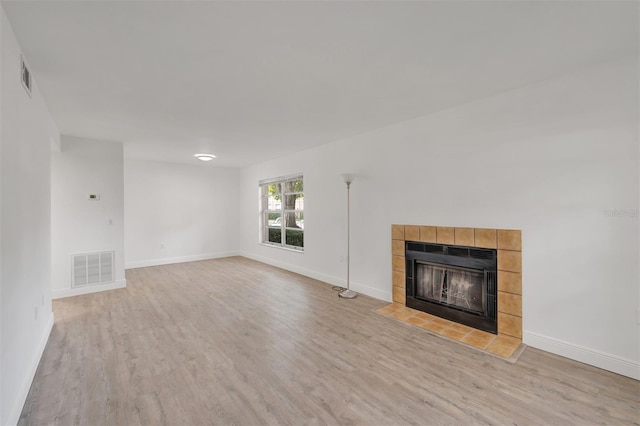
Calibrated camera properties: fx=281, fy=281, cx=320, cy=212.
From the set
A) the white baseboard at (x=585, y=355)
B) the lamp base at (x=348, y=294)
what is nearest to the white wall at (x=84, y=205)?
the lamp base at (x=348, y=294)

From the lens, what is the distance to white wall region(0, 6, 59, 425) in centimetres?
169

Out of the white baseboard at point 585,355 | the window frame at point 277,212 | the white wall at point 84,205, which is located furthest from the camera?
the window frame at point 277,212

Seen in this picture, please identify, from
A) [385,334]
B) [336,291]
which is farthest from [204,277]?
[385,334]

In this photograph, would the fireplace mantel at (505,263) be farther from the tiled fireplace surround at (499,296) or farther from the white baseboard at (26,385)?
the white baseboard at (26,385)

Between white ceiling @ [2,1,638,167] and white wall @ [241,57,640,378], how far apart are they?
26cm

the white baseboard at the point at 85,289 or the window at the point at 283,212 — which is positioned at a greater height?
the window at the point at 283,212

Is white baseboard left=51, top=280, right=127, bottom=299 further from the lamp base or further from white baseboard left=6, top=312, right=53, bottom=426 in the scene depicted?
the lamp base

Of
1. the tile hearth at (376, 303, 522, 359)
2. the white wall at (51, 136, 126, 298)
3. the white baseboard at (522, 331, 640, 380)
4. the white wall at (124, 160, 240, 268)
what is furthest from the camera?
the white wall at (124, 160, 240, 268)

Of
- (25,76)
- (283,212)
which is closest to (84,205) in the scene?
(25,76)

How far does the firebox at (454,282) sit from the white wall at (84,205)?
4.81 meters

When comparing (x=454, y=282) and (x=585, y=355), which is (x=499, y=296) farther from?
(x=585, y=355)

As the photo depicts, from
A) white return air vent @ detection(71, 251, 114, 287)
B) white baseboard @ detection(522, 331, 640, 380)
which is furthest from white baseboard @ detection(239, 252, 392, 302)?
white return air vent @ detection(71, 251, 114, 287)

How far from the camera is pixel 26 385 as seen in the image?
2.07m

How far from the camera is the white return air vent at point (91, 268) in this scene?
4.46m
